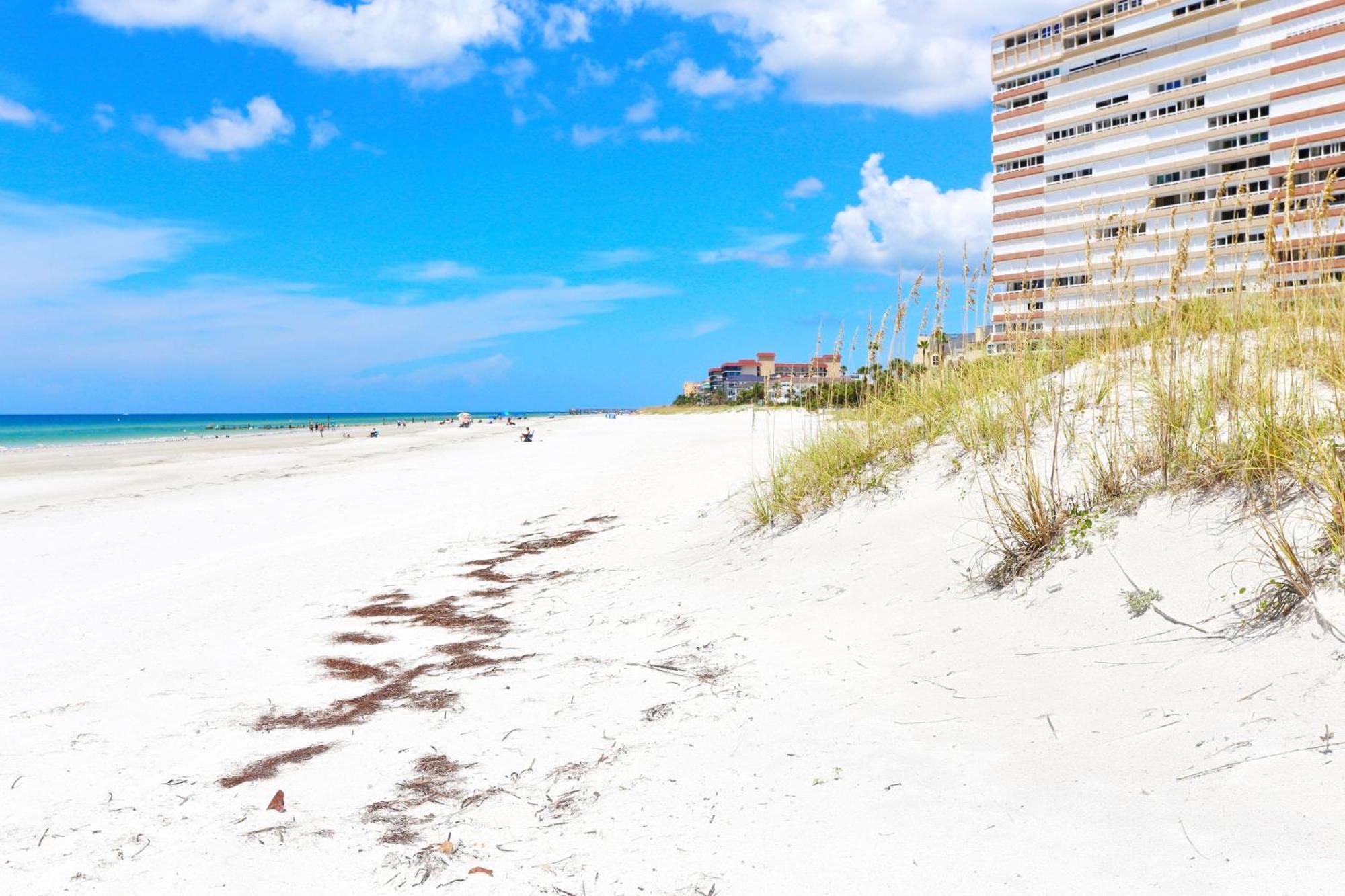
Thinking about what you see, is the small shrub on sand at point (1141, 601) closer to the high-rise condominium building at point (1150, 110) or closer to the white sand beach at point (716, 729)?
the white sand beach at point (716, 729)

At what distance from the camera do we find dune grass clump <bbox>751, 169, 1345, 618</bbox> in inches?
125

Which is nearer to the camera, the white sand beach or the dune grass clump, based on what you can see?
the white sand beach

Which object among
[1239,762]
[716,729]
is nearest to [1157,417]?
[1239,762]

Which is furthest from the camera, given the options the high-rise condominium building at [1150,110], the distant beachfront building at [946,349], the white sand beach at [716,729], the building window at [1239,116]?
the building window at [1239,116]

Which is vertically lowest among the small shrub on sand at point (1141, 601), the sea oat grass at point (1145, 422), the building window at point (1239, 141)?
the small shrub on sand at point (1141, 601)

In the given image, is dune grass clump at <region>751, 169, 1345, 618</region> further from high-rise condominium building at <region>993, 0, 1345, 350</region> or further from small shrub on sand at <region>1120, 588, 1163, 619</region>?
high-rise condominium building at <region>993, 0, 1345, 350</region>

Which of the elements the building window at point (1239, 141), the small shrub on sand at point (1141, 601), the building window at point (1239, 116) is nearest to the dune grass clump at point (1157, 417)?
the small shrub on sand at point (1141, 601)

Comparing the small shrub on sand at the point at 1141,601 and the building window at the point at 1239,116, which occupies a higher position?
the building window at the point at 1239,116

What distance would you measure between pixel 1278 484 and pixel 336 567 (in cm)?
720

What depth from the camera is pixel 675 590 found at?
5121mm

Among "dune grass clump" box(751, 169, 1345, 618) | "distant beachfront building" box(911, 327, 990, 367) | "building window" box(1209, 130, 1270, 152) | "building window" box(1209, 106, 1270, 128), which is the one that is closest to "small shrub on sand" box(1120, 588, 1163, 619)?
"dune grass clump" box(751, 169, 1345, 618)

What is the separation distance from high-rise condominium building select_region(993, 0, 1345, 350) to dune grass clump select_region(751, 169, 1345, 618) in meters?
36.3

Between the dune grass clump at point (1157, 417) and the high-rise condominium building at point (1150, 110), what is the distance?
119 ft

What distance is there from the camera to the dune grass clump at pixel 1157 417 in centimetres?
318
